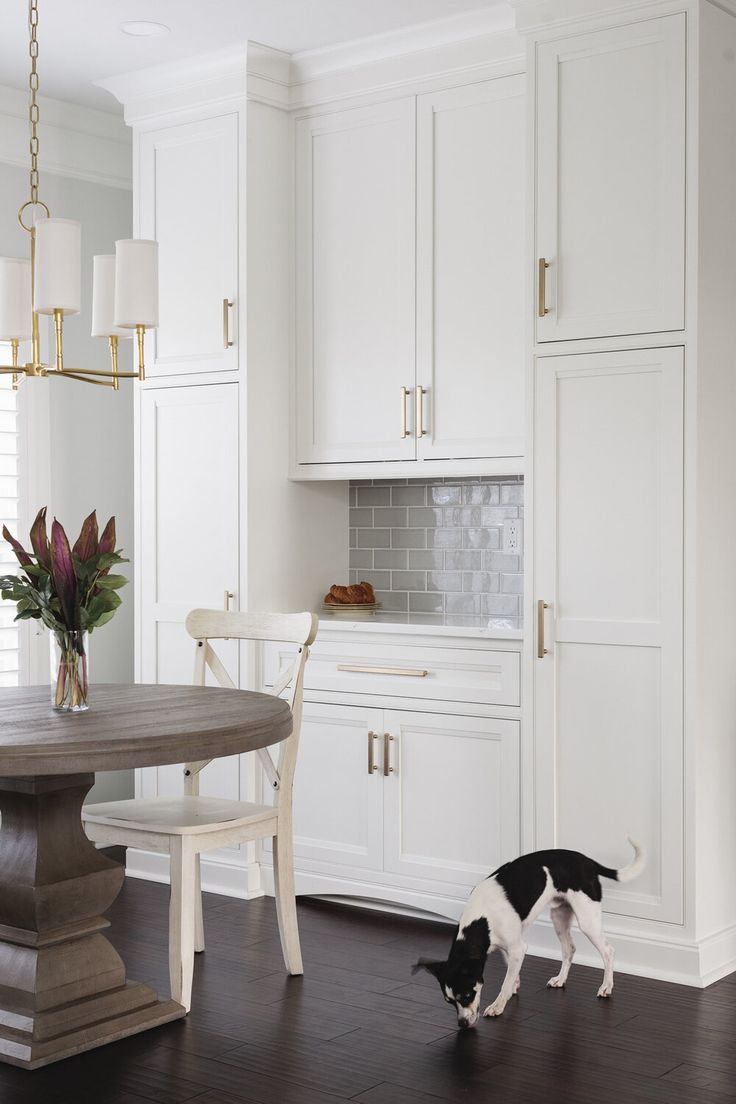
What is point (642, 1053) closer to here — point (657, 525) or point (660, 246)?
point (657, 525)

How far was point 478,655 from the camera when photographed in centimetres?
392

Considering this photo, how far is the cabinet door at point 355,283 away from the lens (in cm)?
427

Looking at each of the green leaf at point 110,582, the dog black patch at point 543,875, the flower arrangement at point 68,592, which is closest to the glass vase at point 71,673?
the flower arrangement at point 68,592

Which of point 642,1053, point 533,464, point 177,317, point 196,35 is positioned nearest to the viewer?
point 642,1053

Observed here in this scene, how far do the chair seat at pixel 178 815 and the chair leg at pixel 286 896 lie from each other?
74mm

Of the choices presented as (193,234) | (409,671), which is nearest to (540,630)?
(409,671)

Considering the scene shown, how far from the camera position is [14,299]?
3.20 meters

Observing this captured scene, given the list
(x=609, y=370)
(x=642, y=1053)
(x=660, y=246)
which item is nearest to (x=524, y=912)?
(x=642, y=1053)

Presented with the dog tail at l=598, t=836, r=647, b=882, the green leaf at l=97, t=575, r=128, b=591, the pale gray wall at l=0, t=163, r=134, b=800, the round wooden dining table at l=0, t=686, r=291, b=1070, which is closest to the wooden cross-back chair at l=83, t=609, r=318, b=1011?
the round wooden dining table at l=0, t=686, r=291, b=1070

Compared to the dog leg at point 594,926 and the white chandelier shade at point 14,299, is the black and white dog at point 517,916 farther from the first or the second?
the white chandelier shade at point 14,299

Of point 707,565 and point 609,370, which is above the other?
point 609,370

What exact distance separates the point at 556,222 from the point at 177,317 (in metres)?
1.51

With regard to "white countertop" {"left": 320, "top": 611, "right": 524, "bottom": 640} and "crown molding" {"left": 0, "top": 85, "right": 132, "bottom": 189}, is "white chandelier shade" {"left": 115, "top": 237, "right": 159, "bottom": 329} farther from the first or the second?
"crown molding" {"left": 0, "top": 85, "right": 132, "bottom": 189}

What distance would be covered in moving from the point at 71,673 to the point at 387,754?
1.35 meters
